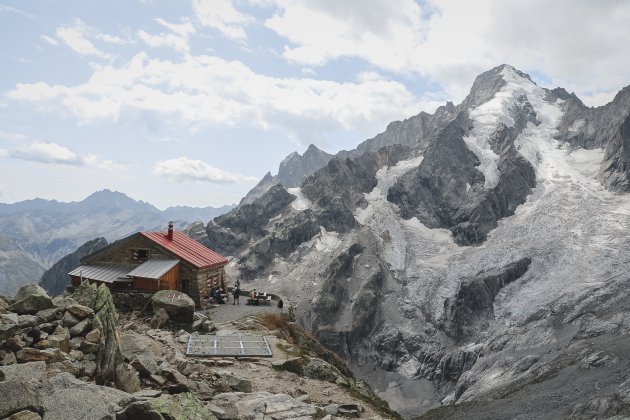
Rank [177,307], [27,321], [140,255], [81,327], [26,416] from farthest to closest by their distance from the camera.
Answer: [140,255]
[177,307]
[81,327]
[27,321]
[26,416]

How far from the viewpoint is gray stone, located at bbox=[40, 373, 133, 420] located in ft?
33.3

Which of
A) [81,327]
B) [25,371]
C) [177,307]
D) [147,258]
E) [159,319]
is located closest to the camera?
[25,371]

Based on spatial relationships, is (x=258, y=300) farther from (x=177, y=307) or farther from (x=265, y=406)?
(x=265, y=406)

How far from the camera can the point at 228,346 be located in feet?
85.3

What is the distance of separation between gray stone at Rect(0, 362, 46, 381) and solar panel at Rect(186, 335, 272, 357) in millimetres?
12214

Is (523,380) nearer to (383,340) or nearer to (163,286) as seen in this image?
(383,340)

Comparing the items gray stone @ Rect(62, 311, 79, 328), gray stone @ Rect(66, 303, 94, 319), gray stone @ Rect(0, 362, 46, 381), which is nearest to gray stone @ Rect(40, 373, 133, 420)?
gray stone @ Rect(0, 362, 46, 381)

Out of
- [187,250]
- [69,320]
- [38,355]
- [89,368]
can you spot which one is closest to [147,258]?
[187,250]

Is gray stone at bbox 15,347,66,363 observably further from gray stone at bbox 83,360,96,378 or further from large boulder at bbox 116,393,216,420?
large boulder at bbox 116,393,216,420

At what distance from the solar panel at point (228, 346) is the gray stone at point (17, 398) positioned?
14259mm

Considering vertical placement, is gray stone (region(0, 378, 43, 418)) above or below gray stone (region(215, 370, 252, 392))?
above

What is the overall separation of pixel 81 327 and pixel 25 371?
502cm

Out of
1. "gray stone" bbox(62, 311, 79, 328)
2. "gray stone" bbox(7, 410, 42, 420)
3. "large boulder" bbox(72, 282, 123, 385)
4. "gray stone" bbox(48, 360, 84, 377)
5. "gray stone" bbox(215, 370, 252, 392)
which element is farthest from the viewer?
"gray stone" bbox(215, 370, 252, 392)

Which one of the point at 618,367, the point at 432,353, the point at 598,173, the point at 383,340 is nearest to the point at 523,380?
the point at 618,367
